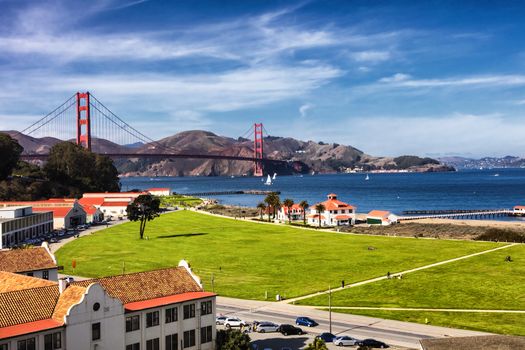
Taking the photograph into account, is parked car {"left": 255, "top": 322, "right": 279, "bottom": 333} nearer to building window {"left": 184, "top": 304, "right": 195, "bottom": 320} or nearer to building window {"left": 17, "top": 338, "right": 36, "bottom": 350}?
building window {"left": 184, "top": 304, "right": 195, "bottom": 320}

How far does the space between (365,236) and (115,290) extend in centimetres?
7848

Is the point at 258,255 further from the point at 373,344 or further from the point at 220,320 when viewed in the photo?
the point at 373,344

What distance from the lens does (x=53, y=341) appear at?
111ft

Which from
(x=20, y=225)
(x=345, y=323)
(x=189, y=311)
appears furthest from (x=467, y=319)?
(x=20, y=225)

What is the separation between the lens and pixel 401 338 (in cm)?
4472

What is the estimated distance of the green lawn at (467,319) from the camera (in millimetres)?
47287

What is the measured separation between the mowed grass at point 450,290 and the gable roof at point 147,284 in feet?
60.9

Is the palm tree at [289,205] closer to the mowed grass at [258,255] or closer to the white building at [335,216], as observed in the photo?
the white building at [335,216]

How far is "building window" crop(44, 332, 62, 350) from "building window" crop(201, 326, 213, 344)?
1060cm

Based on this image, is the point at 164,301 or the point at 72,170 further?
the point at 72,170

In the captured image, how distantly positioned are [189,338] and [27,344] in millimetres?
11483

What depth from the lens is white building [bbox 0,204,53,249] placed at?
93.0 m

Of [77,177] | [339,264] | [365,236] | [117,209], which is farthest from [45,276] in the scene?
[77,177]

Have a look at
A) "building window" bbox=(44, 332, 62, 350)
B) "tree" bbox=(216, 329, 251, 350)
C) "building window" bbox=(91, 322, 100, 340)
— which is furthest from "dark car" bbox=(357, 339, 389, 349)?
"building window" bbox=(44, 332, 62, 350)
